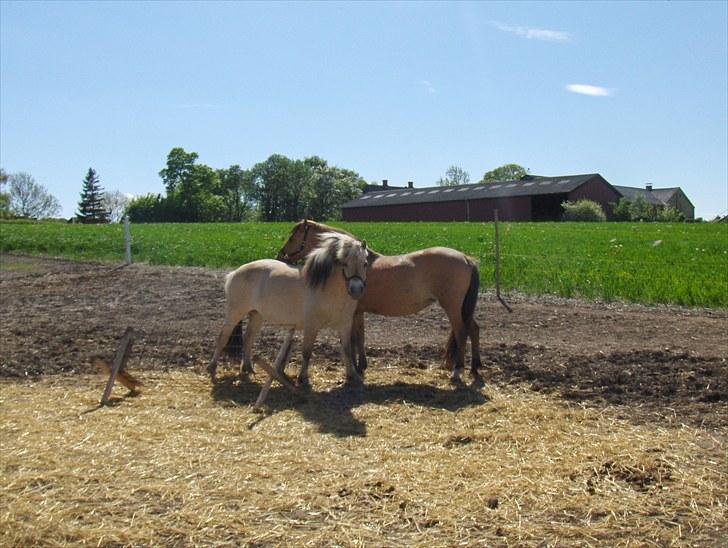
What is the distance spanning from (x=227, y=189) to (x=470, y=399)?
90.0 meters

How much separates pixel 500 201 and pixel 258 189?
3933 cm

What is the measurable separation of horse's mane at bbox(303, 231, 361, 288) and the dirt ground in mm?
1655

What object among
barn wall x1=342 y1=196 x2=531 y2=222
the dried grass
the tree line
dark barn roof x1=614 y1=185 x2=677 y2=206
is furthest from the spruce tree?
the dried grass

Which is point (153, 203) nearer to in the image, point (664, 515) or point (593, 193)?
point (593, 193)

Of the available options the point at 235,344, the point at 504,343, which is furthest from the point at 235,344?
the point at 504,343

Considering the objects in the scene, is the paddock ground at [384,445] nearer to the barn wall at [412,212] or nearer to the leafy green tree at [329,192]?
the barn wall at [412,212]

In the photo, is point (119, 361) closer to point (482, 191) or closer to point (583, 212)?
point (583, 212)

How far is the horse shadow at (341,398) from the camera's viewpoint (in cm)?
611

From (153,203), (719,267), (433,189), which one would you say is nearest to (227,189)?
(153,203)

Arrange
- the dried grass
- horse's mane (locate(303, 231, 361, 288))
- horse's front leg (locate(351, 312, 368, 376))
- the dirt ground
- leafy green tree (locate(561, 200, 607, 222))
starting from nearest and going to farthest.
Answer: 1. the dried grass
2. the dirt ground
3. horse's mane (locate(303, 231, 361, 288))
4. horse's front leg (locate(351, 312, 368, 376))
5. leafy green tree (locate(561, 200, 607, 222))

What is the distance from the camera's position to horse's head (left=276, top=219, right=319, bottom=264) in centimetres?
839

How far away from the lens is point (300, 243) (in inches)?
333

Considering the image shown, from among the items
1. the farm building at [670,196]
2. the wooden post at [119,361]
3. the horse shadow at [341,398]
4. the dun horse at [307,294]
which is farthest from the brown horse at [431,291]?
the farm building at [670,196]

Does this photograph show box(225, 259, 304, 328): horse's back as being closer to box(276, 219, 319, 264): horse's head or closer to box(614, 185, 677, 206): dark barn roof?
box(276, 219, 319, 264): horse's head
